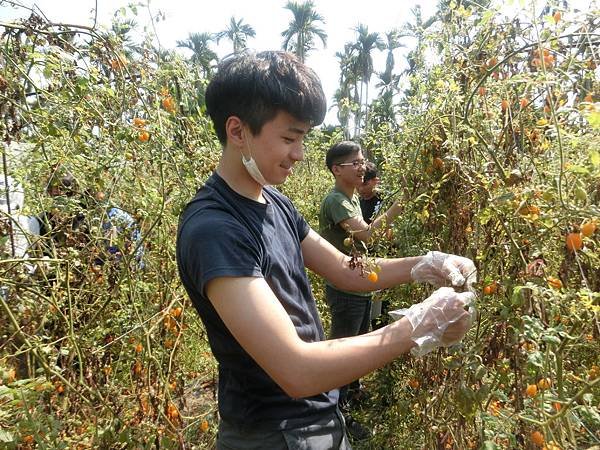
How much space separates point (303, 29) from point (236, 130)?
25.1 metres

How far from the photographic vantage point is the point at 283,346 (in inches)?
42.9

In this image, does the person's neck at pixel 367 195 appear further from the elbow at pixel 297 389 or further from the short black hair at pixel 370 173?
the elbow at pixel 297 389

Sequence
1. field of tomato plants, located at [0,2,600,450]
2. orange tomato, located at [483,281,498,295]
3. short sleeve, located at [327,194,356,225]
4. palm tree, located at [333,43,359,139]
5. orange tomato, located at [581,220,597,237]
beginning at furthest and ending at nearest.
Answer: palm tree, located at [333,43,359,139]
short sleeve, located at [327,194,356,225]
orange tomato, located at [483,281,498,295]
field of tomato plants, located at [0,2,600,450]
orange tomato, located at [581,220,597,237]

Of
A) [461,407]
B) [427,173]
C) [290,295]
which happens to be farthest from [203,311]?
[427,173]

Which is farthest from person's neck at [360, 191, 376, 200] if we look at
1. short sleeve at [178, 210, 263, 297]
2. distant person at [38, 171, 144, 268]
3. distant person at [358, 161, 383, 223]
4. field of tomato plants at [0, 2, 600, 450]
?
short sleeve at [178, 210, 263, 297]

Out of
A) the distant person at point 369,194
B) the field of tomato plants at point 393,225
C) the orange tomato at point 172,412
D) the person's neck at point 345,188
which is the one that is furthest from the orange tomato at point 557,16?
the distant person at point 369,194

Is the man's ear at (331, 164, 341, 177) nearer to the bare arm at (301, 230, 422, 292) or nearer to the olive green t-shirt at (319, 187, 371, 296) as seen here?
the olive green t-shirt at (319, 187, 371, 296)

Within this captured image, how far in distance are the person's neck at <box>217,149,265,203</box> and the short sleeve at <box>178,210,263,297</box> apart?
14 centimetres

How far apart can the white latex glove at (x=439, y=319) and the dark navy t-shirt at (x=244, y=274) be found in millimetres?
273

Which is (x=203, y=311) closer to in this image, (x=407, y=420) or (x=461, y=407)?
(x=461, y=407)

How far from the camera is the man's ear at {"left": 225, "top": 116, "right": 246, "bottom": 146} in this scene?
1.27 metres

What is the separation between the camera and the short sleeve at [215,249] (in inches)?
43.8

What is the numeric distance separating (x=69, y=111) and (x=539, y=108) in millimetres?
1479

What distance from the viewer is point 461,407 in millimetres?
1347
